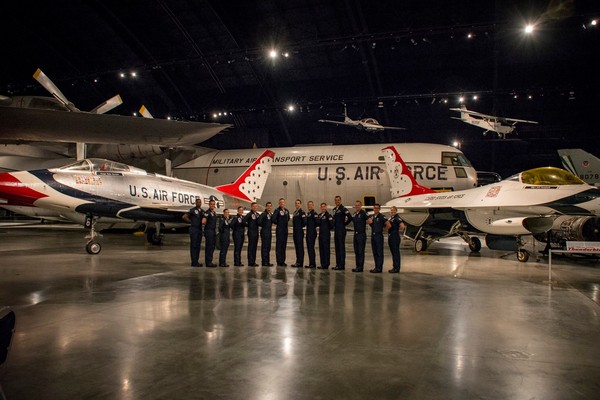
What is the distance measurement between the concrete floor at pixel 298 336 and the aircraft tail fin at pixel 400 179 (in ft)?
22.8

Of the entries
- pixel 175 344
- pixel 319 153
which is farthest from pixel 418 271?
pixel 319 153

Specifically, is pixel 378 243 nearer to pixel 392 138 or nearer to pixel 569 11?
pixel 569 11

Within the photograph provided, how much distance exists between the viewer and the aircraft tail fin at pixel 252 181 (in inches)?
637

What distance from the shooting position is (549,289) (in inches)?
291

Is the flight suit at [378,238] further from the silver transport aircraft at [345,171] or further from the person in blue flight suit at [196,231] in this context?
the silver transport aircraft at [345,171]

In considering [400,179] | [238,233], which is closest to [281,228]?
[238,233]

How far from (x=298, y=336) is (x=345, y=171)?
16211 mm

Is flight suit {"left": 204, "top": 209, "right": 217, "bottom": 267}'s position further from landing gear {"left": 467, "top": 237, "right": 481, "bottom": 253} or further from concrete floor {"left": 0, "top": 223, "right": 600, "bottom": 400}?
landing gear {"left": 467, "top": 237, "right": 481, "bottom": 253}

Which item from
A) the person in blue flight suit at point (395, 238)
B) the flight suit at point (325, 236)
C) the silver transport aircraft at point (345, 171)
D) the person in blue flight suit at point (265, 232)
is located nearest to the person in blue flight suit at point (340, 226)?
the flight suit at point (325, 236)

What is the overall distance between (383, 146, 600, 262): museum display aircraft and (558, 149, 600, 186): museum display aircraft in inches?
521

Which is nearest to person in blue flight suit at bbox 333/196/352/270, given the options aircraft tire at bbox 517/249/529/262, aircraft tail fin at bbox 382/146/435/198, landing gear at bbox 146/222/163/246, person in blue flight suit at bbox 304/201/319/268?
person in blue flight suit at bbox 304/201/319/268

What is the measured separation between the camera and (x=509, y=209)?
1143cm

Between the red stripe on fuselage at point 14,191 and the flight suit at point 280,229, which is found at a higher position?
the red stripe on fuselage at point 14,191

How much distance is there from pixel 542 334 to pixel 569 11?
20174 millimetres
